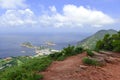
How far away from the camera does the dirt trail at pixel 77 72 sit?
1046 centimetres

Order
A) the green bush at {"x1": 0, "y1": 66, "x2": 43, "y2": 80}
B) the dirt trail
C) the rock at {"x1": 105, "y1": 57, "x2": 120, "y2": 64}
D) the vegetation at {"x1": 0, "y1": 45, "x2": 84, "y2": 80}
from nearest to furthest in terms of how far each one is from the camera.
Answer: the green bush at {"x1": 0, "y1": 66, "x2": 43, "y2": 80} → the vegetation at {"x1": 0, "y1": 45, "x2": 84, "y2": 80} → the dirt trail → the rock at {"x1": 105, "y1": 57, "x2": 120, "y2": 64}

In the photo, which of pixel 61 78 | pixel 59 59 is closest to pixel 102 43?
pixel 59 59

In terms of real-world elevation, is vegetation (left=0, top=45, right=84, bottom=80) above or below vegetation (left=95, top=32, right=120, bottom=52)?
below

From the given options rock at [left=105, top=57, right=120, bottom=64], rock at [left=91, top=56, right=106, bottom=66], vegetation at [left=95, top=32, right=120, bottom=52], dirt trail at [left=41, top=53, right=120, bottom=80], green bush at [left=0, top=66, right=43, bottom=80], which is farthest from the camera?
vegetation at [left=95, top=32, right=120, bottom=52]

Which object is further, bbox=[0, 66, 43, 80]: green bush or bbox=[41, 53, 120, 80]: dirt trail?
bbox=[41, 53, 120, 80]: dirt trail

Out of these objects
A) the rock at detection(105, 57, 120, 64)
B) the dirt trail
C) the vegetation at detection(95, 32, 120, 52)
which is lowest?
the dirt trail

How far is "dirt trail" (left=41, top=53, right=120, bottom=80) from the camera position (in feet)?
34.3

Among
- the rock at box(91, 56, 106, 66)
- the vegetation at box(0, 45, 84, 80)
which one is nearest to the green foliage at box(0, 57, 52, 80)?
the vegetation at box(0, 45, 84, 80)

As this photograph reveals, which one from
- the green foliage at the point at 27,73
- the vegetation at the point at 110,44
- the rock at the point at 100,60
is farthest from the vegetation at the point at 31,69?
the vegetation at the point at 110,44

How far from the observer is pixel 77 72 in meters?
11.0

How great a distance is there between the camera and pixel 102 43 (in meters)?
17.8

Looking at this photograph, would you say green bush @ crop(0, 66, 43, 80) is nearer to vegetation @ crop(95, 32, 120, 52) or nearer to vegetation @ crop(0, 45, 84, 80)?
vegetation @ crop(0, 45, 84, 80)

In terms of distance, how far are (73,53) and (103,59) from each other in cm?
197

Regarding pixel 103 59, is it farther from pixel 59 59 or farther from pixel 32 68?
pixel 32 68
